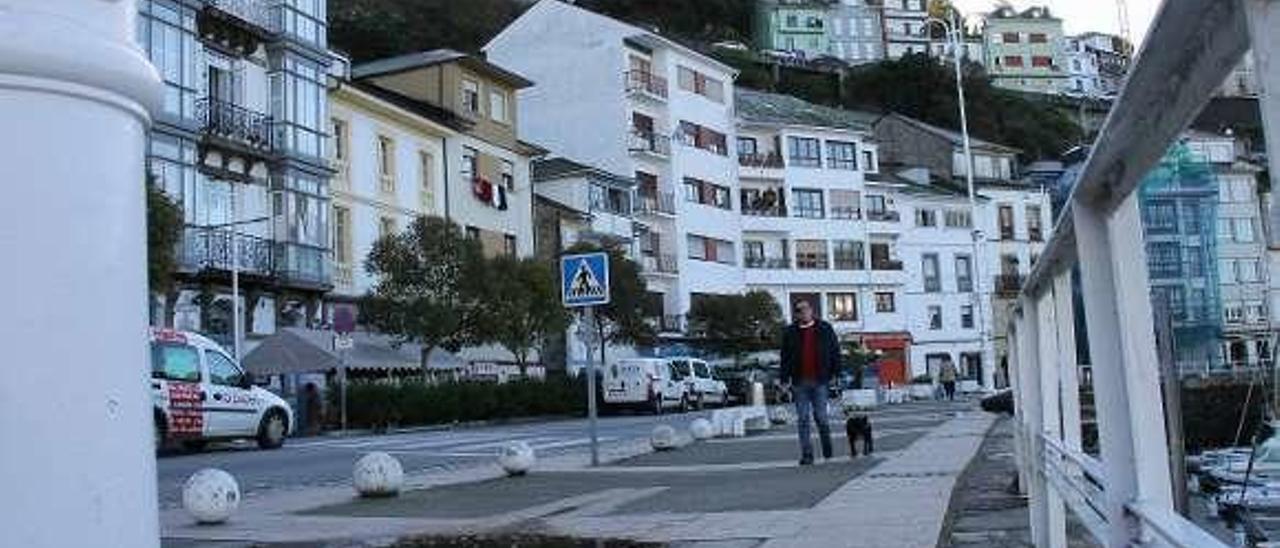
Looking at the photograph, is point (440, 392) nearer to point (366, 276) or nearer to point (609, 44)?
point (366, 276)

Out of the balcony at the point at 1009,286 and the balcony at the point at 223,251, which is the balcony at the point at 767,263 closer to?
the balcony at the point at 1009,286

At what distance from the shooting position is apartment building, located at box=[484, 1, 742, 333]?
234 ft

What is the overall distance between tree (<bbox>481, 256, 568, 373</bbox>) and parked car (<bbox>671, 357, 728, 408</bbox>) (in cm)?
434

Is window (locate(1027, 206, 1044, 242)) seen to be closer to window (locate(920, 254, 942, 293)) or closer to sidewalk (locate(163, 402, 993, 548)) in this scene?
window (locate(920, 254, 942, 293))

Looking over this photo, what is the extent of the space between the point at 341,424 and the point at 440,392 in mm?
3342

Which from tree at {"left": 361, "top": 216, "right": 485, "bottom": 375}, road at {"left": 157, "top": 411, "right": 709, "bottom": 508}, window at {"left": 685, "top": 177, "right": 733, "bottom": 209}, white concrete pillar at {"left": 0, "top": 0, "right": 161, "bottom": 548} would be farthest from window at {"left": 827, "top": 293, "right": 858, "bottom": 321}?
white concrete pillar at {"left": 0, "top": 0, "right": 161, "bottom": 548}

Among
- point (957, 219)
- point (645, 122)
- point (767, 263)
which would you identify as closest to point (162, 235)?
point (645, 122)

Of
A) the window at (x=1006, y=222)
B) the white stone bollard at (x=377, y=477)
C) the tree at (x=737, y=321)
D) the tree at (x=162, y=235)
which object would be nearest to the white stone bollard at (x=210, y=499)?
the white stone bollard at (x=377, y=477)

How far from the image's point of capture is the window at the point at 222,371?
2509 cm

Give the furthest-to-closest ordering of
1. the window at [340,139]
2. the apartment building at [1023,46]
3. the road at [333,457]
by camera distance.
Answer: the apartment building at [1023,46] < the window at [340,139] < the road at [333,457]

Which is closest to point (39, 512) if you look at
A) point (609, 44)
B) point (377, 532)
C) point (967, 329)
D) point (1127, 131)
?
point (1127, 131)

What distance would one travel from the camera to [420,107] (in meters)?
53.1

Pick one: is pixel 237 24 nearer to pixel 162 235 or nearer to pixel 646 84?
pixel 162 235

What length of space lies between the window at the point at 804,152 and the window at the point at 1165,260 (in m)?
81.4
